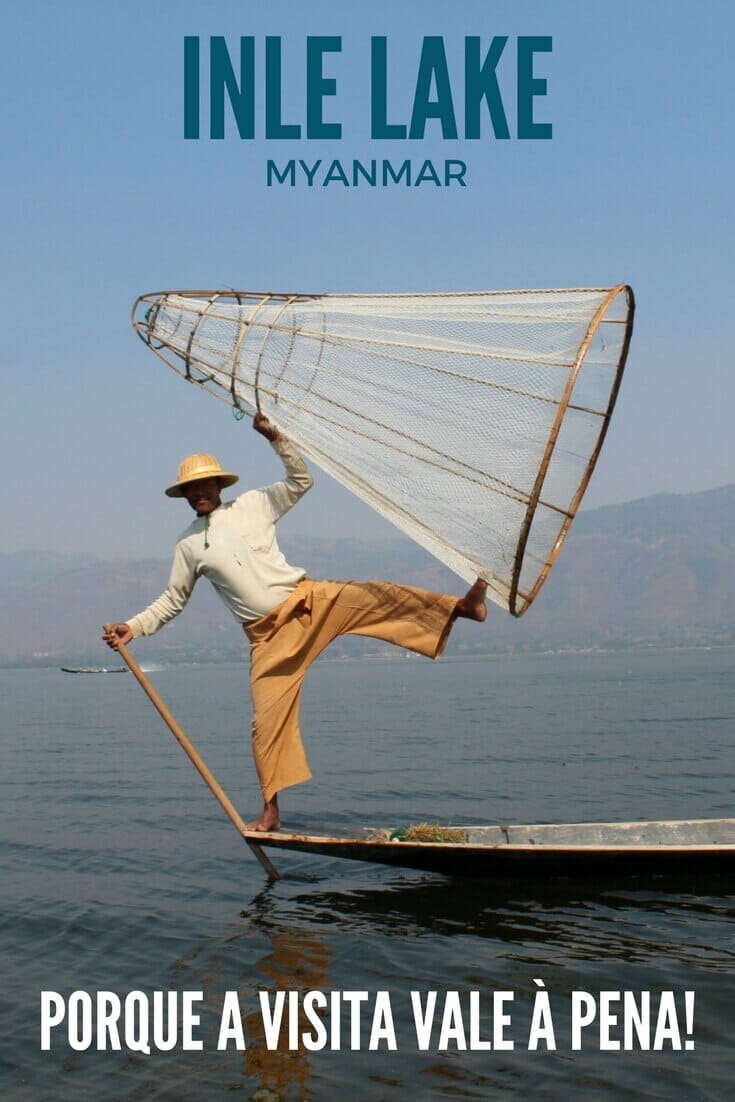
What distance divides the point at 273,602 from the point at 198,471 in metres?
1.18

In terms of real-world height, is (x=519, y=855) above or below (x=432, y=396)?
below

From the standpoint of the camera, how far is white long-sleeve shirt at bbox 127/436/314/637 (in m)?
9.17

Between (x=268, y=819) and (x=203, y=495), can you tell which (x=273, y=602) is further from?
(x=268, y=819)

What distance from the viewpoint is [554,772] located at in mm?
20734

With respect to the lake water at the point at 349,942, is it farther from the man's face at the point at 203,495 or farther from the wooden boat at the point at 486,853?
the man's face at the point at 203,495

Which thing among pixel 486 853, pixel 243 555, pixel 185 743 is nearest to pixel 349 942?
pixel 486 853

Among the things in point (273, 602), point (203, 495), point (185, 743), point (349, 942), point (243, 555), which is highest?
point (203, 495)

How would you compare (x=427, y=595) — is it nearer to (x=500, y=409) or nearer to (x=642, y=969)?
(x=500, y=409)

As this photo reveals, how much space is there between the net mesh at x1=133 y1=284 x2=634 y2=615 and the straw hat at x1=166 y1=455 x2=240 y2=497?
0.61 meters

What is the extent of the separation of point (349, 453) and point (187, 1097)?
14.5ft

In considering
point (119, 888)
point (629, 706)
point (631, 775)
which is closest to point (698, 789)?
point (631, 775)

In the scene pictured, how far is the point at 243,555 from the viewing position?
9.20m

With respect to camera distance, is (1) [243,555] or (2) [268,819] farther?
(2) [268,819]

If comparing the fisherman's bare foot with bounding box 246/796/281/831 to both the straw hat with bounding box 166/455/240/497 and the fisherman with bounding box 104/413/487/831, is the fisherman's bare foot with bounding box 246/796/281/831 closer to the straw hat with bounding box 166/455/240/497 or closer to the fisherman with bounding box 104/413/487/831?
the fisherman with bounding box 104/413/487/831
